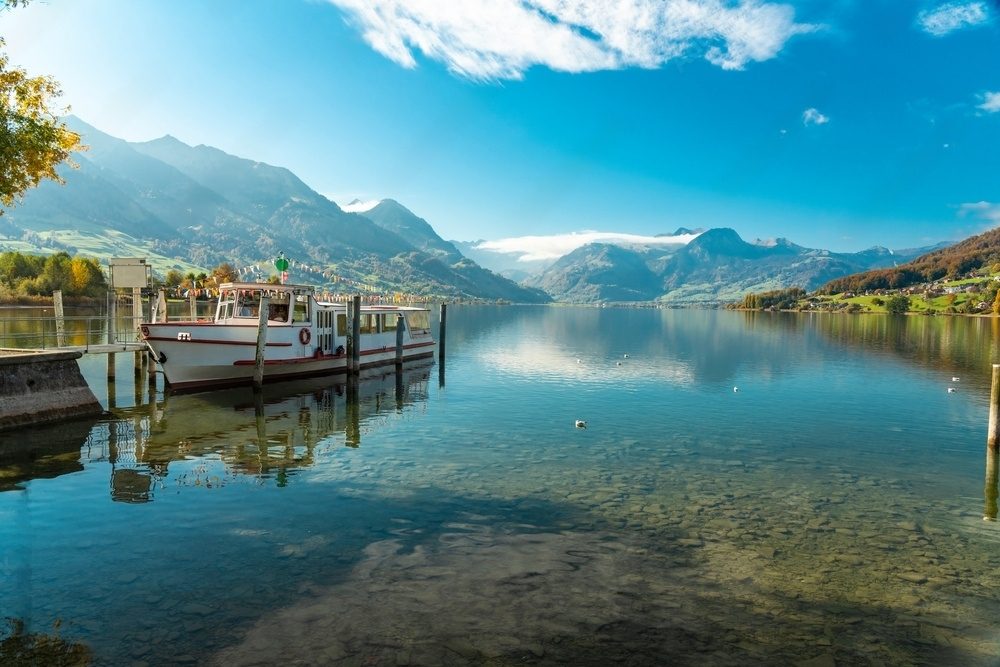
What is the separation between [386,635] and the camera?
32.3ft

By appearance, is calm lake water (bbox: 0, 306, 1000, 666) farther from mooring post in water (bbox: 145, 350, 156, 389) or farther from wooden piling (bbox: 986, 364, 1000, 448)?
mooring post in water (bbox: 145, 350, 156, 389)

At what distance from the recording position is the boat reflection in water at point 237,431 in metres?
19.2

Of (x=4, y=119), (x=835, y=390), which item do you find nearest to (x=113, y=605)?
(x=4, y=119)

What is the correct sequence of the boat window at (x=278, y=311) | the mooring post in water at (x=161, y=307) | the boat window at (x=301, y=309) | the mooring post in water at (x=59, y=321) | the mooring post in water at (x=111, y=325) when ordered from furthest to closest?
the mooring post in water at (x=161, y=307)
the boat window at (x=301, y=309)
the boat window at (x=278, y=311)
the mooring post in water at (x=111, y=325)
the mooring post in water at (x=59, y=321)

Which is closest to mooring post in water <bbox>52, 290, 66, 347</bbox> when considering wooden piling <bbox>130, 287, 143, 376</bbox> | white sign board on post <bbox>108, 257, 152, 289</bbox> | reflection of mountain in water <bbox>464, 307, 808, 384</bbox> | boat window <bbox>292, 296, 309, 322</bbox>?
white sign board on post <bbox>108, 257, 152, 289</bbox>

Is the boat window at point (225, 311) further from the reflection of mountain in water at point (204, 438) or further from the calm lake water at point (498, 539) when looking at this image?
the calm lake water at point (498, 539)

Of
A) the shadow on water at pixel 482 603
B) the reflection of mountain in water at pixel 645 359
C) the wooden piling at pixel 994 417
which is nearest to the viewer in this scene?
the shadow on water at pixel 482 603

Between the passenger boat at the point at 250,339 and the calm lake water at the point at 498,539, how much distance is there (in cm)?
487

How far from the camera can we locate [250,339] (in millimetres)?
36281

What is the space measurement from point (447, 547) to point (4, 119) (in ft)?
83.0

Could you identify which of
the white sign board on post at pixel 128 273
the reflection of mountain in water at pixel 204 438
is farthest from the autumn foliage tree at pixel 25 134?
the reflection of mountain in water at pixel 204 438

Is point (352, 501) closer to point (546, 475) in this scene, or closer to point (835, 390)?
point (546, 475)

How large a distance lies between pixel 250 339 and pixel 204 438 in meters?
12.8

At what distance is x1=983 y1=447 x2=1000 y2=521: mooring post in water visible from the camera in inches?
684
